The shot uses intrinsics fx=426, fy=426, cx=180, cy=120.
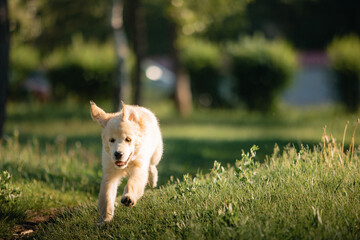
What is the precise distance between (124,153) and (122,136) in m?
0.19

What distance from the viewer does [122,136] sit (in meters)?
4.04

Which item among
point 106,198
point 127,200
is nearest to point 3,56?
point 106,198

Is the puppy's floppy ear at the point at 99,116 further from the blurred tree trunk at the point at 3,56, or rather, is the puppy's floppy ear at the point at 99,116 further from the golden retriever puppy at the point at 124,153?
the blurred tree trunk at the point at 3,56

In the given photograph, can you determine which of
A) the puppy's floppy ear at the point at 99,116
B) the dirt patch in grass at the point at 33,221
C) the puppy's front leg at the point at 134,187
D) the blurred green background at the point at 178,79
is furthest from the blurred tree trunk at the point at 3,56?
the puppy's front leg at the point at 134,187

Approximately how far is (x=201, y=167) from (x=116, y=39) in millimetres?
5806

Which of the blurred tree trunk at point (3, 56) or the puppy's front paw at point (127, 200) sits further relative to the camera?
the blurred tree trunk at point (3, 56)

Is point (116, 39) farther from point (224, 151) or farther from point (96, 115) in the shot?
point (96, 115)

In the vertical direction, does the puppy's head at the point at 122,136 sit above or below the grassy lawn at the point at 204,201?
above

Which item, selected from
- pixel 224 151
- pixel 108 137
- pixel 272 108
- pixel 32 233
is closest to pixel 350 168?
pixel 108 137

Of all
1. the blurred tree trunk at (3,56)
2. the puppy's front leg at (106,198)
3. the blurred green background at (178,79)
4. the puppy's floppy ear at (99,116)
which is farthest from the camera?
the blurred green background at (178,79)

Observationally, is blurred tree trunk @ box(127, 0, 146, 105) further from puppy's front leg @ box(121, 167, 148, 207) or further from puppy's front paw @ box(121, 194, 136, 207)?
puppy's front paw @ box(121, 194, 136, 207)

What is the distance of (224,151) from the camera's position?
9.35 metres

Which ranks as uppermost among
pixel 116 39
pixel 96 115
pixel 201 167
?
pixel 116 39

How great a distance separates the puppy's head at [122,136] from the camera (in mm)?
3939
